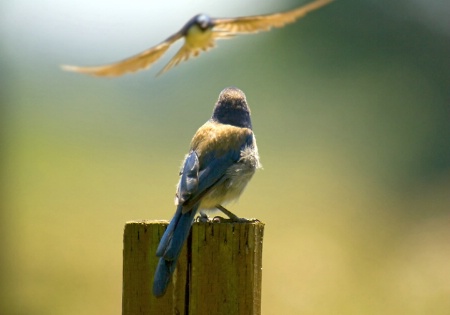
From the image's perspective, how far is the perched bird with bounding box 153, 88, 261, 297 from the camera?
4.21m

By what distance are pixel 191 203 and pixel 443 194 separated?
10.3m

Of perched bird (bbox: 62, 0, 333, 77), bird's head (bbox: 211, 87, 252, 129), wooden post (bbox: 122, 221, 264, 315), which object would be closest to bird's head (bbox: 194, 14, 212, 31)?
perched bird (bbox: 62, 0, 333, 77)

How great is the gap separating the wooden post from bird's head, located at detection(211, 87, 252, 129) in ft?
6.25

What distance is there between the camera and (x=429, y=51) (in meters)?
17.3

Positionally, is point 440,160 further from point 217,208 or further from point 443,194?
point 217,208

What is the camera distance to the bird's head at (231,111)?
17.2 feet

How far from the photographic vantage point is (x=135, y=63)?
8.75ft

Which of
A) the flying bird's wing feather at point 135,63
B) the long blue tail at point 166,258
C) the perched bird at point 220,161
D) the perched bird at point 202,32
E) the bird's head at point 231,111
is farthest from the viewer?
the bird's head at point 231,111

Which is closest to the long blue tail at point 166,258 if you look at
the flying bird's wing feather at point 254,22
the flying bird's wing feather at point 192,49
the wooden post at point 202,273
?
the wooden post at point 202,273

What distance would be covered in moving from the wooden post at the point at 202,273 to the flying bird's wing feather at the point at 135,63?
2.81 feet

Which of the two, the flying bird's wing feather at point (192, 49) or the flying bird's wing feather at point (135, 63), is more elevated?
the flying bird's wing feather at point (192, 49)

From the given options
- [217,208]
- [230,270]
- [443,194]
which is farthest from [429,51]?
[230,270]

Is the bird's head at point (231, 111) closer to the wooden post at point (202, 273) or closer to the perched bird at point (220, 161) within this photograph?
the perched bird at point (220, 161)

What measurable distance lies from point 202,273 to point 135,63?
3.31ft
